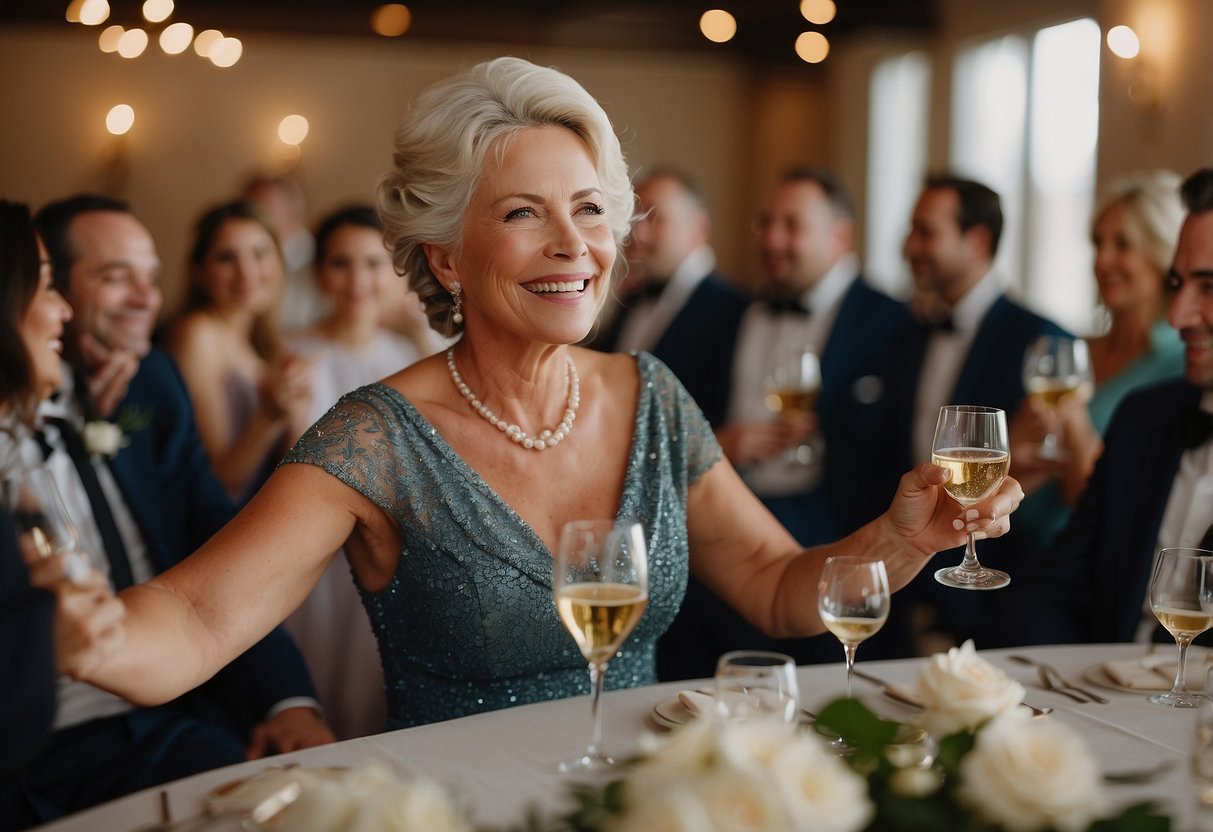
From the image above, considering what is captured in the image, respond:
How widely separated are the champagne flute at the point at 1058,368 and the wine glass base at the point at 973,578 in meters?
1.68

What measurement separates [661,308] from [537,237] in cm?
405

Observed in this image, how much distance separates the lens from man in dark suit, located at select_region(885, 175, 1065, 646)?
427cm

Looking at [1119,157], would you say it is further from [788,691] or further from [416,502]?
[788,691]

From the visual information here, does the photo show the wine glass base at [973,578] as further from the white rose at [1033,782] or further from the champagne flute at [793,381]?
the champagne flute at [793,381]

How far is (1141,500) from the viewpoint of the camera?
279 cm

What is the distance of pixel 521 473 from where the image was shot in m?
2.21

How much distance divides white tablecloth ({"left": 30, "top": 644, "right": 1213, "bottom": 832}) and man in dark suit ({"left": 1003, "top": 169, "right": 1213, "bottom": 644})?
82cm

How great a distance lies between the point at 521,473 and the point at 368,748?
70 centimetres

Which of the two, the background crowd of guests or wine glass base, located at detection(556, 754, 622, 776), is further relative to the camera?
the background crowd of guests

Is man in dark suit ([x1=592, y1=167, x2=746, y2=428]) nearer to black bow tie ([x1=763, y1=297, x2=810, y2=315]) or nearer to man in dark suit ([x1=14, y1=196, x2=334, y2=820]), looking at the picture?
black bow tie ([x1=763, y1=297, x2=810, y2=315])

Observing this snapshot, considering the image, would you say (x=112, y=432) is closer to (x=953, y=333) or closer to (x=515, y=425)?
(x=515, y=425)

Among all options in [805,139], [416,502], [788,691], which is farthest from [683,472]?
[805,139]

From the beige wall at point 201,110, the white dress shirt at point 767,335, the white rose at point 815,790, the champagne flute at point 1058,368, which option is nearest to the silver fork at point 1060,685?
the white rose at point 815,790

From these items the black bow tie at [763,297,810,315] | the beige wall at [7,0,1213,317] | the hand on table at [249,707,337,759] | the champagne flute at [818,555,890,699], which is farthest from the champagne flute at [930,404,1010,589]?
the beige wall at [7,0,1213,317]
